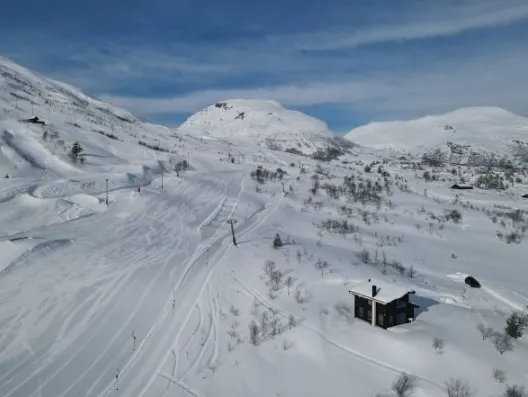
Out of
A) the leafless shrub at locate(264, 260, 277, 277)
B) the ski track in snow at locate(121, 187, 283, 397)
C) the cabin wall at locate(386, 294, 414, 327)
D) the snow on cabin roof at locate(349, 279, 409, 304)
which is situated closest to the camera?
the ski track in snow at locate(121, 187, 283, 397)

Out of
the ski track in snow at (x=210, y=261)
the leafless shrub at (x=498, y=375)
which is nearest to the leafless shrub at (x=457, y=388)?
the leafless shrub at (x=498, y=375)

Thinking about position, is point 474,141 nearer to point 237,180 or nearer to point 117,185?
point 237,180

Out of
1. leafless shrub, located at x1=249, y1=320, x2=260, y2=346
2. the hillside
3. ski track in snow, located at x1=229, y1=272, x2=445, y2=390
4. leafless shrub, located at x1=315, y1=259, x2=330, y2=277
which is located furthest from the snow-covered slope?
leafless shrub, located at x1=249, y1=320, x2=260, y2=346

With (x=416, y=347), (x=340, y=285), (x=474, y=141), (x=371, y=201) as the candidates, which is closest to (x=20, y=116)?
(x=371, y=201)

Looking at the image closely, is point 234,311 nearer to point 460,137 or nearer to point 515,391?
point 515,391

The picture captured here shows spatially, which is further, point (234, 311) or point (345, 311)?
point (234, 311)

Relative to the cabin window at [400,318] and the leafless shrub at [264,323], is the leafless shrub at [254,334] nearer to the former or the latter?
the leafless shrub at [264,323]

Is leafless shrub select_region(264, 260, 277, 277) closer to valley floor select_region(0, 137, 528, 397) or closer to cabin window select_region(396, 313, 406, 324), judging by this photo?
valley floor select_region(0, 137, 528, 397)

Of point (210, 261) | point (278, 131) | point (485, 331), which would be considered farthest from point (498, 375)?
point (278, 131)
